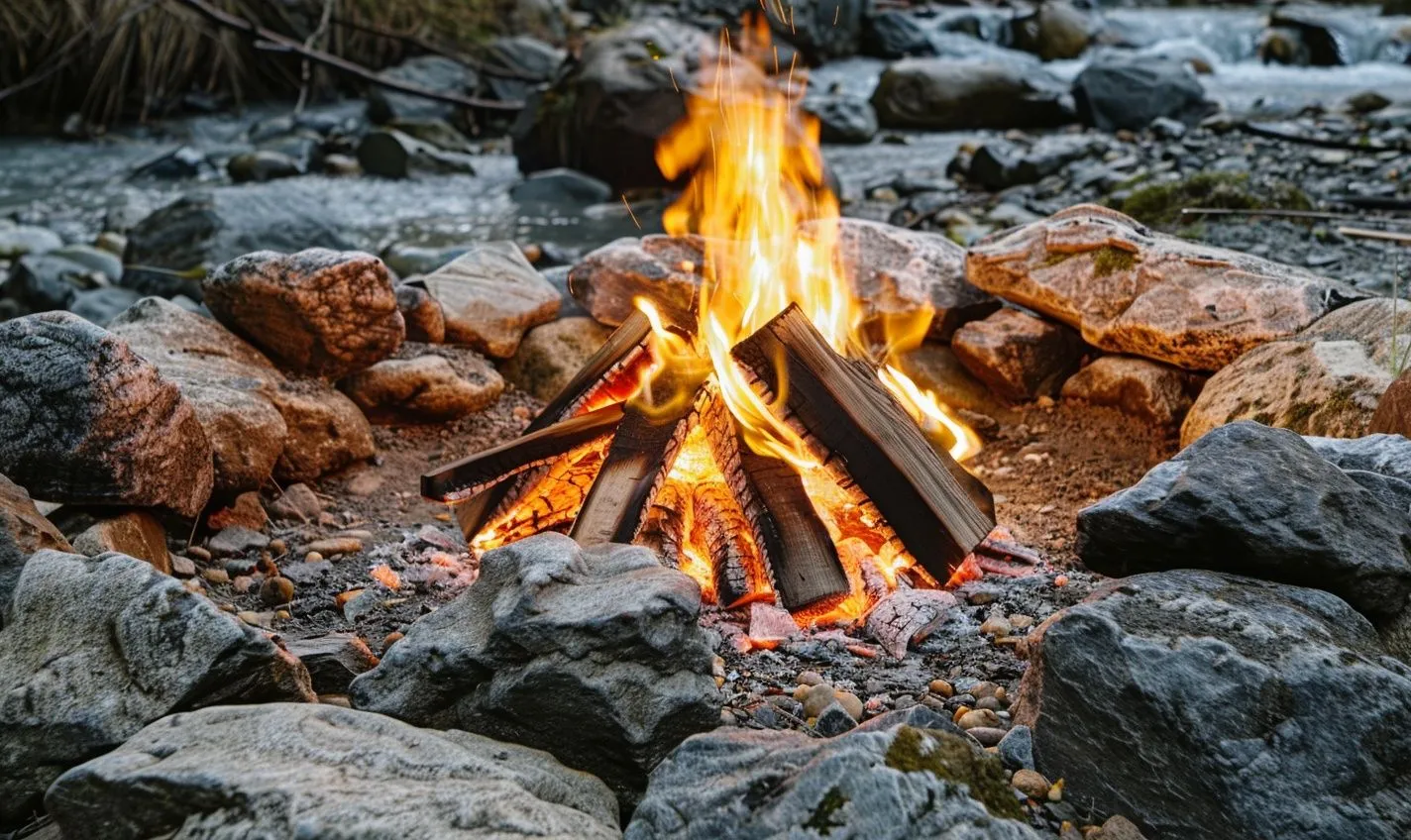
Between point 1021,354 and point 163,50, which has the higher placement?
point 1021,354

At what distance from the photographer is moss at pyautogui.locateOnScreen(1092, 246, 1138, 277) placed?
445 cm

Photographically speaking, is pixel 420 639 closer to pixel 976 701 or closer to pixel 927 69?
pixel 976 701

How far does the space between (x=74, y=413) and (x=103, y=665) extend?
98 centimetres

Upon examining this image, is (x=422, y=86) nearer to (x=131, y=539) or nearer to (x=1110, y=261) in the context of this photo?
(x=1110, y=261)

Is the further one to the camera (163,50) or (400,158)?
(163,50)

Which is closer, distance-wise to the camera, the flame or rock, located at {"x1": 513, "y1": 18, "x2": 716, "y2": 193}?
the flame

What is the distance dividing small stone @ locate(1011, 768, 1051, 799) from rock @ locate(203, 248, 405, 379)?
2917 millimetres

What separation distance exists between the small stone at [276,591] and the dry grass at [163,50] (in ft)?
37.2

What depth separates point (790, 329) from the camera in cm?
334

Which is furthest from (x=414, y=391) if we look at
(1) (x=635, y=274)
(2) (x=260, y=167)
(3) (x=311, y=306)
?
(2) (x=260, y=167)

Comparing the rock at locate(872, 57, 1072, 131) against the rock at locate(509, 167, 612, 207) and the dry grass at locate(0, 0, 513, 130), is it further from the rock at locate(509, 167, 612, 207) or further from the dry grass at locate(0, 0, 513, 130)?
the dry grass at locate(0, 0, 513, 130)

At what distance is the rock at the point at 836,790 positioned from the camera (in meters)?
1.87

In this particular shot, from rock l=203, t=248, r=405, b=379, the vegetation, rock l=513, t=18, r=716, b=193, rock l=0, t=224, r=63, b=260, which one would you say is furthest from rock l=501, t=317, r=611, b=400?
rock l=0, t=224, r=63, b=260

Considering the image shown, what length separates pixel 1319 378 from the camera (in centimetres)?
365
